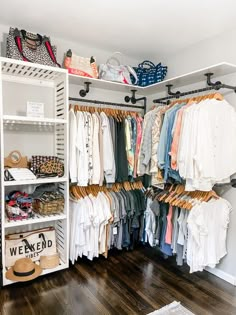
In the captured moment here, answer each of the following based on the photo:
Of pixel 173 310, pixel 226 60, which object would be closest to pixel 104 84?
pixel 226 60

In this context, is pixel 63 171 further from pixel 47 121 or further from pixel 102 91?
pixel 102 91

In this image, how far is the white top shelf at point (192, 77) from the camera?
2.18 m

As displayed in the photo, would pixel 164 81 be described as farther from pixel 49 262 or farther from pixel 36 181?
pixel 49 262

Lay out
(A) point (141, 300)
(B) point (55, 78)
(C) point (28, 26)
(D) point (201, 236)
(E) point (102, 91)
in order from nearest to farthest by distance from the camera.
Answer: (A) point (141, 300) → (D) point (201, 236) → (C) point (28, 26) → (B) point (55, 78) → (E) point (102, 91)

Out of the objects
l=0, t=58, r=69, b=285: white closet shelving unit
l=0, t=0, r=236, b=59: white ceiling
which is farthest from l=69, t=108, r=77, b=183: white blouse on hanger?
l=0, t=0, r=236, b=59: white ceiling

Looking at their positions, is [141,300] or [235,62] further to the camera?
[235,62]

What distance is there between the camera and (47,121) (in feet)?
7.55

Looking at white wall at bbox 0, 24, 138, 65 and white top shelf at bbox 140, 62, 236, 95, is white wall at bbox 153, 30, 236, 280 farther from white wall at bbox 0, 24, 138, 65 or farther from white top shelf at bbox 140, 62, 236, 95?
white wall at bbox 0, 24, 138, 65

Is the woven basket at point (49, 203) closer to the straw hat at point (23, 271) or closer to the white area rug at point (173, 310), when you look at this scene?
the straw hat at point (23, 271)

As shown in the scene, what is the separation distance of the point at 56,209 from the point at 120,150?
2.97ft

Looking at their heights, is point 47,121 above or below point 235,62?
below

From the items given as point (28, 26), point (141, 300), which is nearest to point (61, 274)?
point (141, 300)

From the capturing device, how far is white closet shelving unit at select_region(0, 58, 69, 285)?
237 cm

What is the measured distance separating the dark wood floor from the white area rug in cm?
5
